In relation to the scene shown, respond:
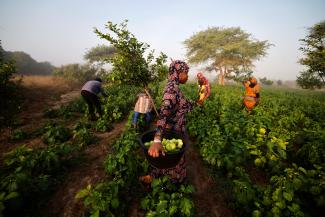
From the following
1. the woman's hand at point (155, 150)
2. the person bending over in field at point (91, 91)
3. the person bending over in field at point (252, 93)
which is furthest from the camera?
the person bending over in field at point (252, 93)

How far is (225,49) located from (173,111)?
29371 mm

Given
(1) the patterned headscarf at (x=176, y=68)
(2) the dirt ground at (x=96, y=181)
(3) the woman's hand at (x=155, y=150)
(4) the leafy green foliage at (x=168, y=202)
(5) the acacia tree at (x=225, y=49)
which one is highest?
(5) the acacia tree at (x=225, y=49)

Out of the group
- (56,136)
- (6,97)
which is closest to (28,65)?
(6,97)

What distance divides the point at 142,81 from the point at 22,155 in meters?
2.76

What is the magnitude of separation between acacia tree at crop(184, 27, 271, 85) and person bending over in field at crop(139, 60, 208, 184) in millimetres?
28199

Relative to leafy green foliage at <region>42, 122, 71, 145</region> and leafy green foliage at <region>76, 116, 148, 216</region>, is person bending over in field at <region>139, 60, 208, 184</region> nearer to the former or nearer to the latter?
leafy green foliage at <region>76, 116, 148, 216</region>

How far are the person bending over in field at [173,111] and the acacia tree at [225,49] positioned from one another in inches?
1110

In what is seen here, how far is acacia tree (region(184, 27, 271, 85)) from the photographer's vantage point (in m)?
29.0

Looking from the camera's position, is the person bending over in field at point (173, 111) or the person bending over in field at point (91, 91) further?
the person bending over in field at point (91, 91)

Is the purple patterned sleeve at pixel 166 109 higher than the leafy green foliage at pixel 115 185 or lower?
higher

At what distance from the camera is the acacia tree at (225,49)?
29031mm

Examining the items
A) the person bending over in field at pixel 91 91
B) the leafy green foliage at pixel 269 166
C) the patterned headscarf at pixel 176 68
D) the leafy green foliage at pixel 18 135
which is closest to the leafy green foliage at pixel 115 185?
the leafy green foliage at pixel 269 166

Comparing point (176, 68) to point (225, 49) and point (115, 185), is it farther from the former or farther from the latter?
point (225, 49)

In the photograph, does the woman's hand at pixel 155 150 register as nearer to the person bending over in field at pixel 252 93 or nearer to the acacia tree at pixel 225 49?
the person bending over in field at pixel 252 93
